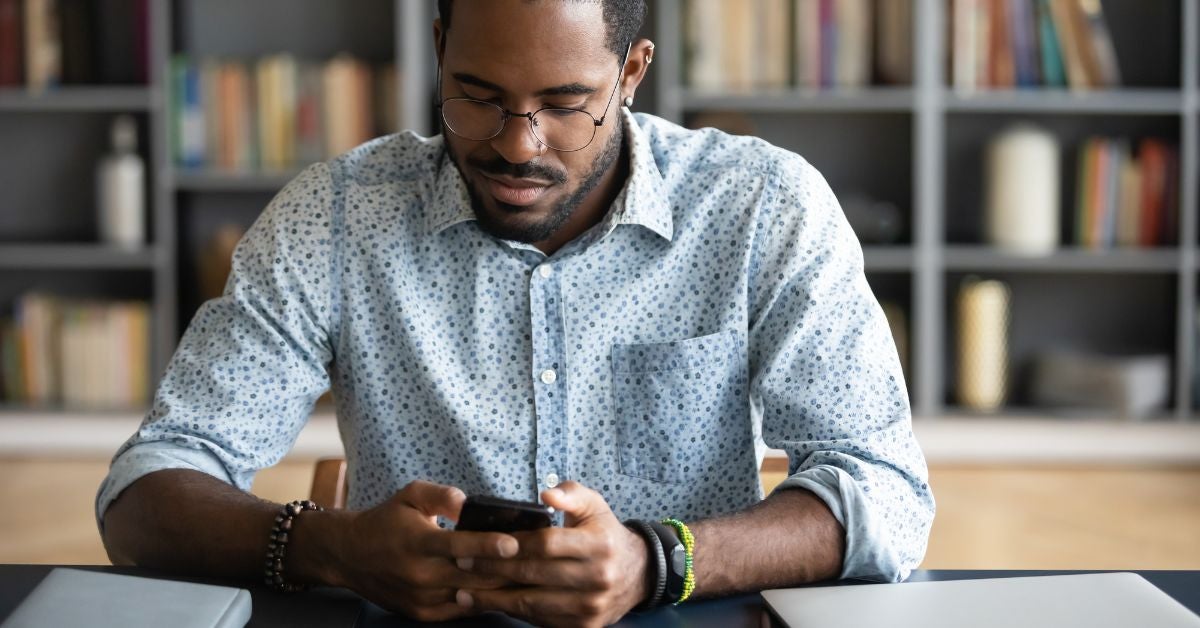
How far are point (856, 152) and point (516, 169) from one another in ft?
8.69

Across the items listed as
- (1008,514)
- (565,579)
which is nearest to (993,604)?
(565,579)

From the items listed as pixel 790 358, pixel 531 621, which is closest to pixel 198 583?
pixel 531 621

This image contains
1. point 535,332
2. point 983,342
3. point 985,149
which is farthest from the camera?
point 985,149

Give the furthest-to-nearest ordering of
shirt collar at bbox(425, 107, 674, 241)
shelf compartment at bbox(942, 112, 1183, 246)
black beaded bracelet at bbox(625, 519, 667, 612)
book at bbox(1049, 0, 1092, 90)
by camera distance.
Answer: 1. shelf compartment at bbox(942, 112, 1183, 246)
2. book at bbox(1049, 0, 1092, 90)
3. shirt collar at bbox(425, 107, 674, 241)
4. black beaded bracelet at bbox(625, 519, 667, 612)

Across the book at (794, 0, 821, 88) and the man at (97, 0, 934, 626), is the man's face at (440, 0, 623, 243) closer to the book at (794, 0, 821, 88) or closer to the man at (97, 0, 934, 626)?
the man at (97, 0, 934, 626)

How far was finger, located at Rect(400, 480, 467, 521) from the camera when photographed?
3.43 feet

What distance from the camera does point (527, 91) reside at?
4.37 feet

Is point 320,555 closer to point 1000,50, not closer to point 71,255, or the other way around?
point 71,255

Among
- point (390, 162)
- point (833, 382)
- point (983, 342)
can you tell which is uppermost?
point (390, 162)

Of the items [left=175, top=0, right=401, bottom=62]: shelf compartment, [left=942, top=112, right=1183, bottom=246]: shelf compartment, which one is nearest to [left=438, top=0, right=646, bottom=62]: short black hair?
[left=175, top=0, right=401, bottom=62]: shelf compartment

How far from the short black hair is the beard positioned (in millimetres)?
84

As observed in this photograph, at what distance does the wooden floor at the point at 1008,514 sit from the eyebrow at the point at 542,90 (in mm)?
1686

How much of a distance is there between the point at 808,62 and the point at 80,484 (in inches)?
88.3

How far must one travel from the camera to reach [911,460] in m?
1.27
